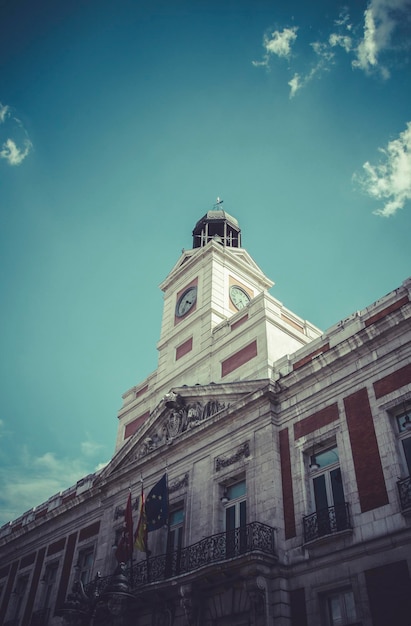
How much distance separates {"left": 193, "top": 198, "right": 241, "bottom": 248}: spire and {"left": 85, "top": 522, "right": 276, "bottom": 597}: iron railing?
20.3 m

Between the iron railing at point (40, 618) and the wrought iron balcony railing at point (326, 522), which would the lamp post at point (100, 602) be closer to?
the iron railing at point (40, 618)

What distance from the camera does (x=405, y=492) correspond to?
12.6 metres

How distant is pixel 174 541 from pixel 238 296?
42.6ft

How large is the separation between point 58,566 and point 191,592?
1156cm

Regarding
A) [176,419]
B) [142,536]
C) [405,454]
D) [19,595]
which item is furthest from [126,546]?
[19,595]

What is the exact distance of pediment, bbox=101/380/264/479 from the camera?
62.1ft

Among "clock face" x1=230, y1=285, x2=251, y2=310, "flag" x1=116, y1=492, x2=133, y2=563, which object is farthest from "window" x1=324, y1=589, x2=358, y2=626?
"clock face" x1=230, y1=285, x2=251, y2=310

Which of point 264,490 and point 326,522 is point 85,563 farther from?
point 326,522

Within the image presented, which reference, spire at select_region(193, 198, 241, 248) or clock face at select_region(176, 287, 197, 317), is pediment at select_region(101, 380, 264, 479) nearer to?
clock face at select_region(176, 287, 197, 317)

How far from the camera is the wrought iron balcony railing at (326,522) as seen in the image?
13.7 metres

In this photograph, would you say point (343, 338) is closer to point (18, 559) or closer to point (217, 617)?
point (217, 617)

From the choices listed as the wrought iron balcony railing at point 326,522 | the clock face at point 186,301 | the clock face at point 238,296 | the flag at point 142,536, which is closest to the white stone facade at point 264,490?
the wrought iron balcony railing at point 326,522

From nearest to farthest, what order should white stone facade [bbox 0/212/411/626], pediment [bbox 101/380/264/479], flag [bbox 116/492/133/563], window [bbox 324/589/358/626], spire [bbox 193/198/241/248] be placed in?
window [bbox 324/589/358/626]
white stone facade [bbox 0/212/411/626]
flag [bbox 116/492/133/563]
pediment [bbox 101/380/264/479]
spire [bbox 193/198/241/248]

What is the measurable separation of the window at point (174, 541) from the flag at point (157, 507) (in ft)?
3.35
